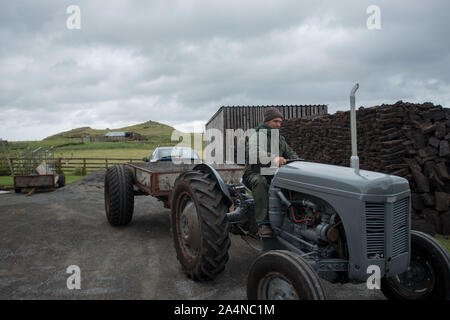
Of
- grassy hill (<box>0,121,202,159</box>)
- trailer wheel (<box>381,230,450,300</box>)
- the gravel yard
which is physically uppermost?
grassy hill (<box>0,121,202,159</box>)

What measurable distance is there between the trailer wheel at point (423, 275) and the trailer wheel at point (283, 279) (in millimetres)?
1167

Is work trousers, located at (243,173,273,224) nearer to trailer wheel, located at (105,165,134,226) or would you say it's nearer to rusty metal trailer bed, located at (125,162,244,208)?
rusty metal trailer bed, located at (125,162,244,208)

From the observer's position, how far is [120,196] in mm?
5699

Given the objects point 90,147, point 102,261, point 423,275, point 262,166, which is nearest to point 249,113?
point 102,261

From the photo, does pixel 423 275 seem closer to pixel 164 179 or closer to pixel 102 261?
pixel 164 179

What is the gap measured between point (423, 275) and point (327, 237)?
1.01 m

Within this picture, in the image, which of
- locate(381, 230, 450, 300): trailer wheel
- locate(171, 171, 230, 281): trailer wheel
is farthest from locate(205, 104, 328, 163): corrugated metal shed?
locate(381, 230, 450, 300): trailer wheel

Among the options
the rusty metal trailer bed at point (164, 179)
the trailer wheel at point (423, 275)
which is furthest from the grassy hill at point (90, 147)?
the trailer wheel at point (423, 275)

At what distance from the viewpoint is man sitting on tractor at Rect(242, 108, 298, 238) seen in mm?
3029

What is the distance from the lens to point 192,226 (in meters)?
3.51

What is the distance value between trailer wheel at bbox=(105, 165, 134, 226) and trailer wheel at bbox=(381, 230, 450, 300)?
169 inches
